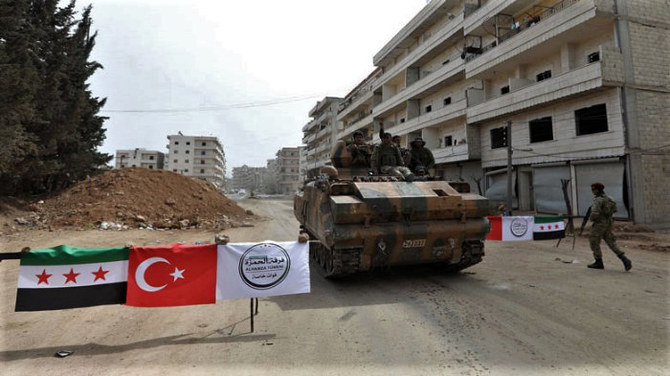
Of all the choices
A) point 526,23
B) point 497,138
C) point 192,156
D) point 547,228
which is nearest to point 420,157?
point 547,228

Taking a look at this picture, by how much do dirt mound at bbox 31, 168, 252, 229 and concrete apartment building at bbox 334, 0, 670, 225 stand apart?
9.92m

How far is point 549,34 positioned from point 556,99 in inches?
120

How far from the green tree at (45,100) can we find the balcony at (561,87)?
21.6 meters

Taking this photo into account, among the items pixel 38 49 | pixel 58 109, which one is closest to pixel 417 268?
pixel 58 109

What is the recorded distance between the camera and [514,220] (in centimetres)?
927

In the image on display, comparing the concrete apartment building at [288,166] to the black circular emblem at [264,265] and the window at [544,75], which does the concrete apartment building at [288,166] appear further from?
the black circular emblem at [264,265]

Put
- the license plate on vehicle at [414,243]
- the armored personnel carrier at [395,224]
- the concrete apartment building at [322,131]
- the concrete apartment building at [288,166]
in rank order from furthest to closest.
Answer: the concrete apartment building at [288,166], the concrete apartment building at [322,131], the license plate on vehicle at [414,243], the armored personnel carrier at [395,224]

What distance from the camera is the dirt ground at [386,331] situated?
3168 mm

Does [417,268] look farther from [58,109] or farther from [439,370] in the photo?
[58,109]

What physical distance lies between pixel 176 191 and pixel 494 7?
20.8 metres

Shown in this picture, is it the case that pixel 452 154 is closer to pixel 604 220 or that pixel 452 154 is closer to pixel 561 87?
pixel 561 87

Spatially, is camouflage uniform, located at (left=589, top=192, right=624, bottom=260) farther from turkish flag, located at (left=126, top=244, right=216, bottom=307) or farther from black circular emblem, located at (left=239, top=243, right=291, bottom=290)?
turkish flag, located at (left=126, top=244, right=216, bottom=307)

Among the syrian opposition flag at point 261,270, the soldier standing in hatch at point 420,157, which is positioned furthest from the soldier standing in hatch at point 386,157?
the syrian opposition flag at point 261,270

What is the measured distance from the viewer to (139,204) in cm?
1557
